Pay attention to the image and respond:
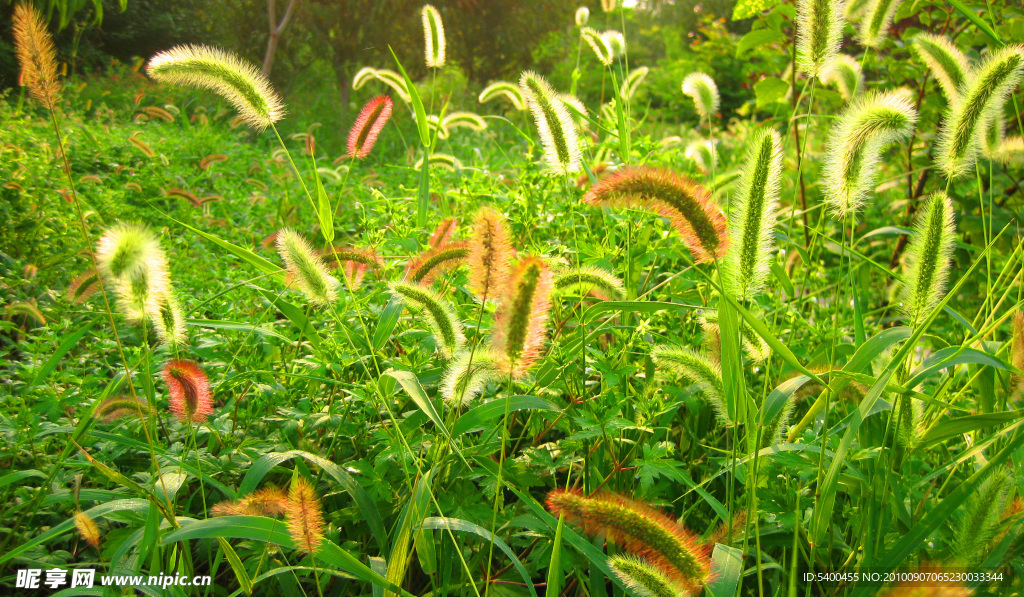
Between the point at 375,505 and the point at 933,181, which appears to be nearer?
the point at 375,505

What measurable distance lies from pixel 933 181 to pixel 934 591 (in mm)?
2991

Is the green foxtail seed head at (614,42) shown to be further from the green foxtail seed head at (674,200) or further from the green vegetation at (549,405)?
the green foxtail seed head at (674,200)

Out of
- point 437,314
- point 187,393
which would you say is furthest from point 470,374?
point 187,393

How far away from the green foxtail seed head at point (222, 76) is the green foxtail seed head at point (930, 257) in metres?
1.30

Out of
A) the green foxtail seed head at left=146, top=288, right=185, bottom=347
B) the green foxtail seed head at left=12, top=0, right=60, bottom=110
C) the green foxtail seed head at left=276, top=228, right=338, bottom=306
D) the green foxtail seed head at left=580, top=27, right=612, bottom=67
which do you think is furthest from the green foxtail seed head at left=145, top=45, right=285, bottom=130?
the green foxtail seed head at left=580, top=27, right=612, bottom=67

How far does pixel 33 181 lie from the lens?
9.70 ft

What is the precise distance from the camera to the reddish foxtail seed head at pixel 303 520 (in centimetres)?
96

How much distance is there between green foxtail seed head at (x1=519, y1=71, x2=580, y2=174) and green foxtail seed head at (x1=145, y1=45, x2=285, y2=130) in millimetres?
599

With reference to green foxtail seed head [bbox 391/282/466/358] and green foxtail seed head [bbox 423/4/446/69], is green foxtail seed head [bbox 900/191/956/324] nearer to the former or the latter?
green foxtail seed head [bbox 391/282/466/358]

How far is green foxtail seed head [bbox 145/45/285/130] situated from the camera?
1287 millimetres

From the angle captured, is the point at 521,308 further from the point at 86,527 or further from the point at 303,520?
the point at 86,527

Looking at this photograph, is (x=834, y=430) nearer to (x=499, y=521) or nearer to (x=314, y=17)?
(x=499, y=521)

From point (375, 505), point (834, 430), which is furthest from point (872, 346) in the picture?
point (375, 505)

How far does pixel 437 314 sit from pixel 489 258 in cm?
17
